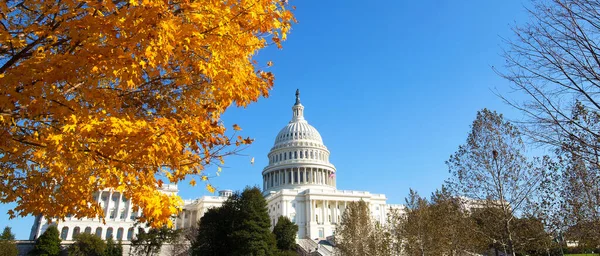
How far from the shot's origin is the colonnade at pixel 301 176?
11106 centimetres

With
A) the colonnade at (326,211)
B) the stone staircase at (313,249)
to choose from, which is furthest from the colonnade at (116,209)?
the stone staircase at (313,249)

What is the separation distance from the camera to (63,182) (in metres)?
7.85

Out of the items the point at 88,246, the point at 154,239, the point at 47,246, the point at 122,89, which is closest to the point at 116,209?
the point at 47,246

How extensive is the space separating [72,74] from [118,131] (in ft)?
3.18

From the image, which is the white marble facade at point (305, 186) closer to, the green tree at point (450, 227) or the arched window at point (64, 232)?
the arched window at point (64, 232)

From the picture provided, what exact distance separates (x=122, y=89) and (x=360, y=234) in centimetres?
3277

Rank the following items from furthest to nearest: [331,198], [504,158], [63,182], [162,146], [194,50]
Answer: [331,198] → [504,158] → [63,182] → [194,50] → [162,146]

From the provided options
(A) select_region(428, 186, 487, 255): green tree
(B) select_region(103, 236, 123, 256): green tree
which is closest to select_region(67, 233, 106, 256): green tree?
(B) select_region(103, 236, 123, 256): green tree

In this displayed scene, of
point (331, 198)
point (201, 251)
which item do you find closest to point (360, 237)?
point (201, 251)

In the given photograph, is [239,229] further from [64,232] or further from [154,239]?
[64,232]

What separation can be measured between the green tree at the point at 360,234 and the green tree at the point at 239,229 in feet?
33.7

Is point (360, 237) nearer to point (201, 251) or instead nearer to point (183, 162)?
point (201, 251)

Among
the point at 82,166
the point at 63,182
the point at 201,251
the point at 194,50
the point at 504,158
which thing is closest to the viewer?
the point at 194,50

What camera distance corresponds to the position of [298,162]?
111938 millimetres
